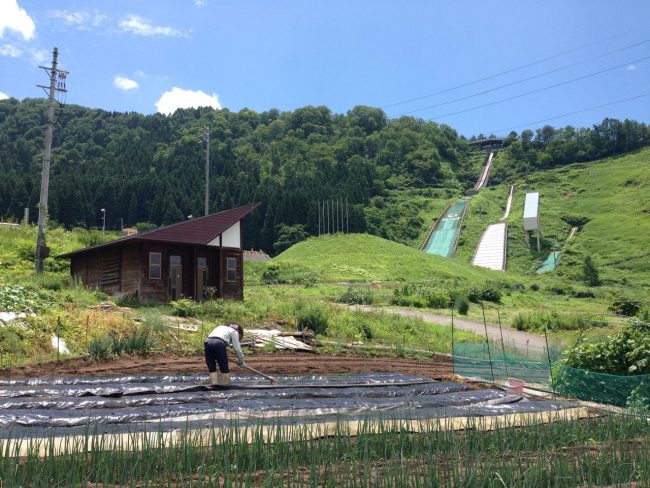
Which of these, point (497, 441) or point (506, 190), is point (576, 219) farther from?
point (497, 441)

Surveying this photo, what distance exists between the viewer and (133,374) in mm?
11305

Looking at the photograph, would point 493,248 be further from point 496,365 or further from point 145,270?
point 496,365

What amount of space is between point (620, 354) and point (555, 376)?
1.26m

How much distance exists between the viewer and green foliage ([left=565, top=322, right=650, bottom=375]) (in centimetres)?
973

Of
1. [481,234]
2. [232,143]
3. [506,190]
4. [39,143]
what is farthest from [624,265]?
[39,143]

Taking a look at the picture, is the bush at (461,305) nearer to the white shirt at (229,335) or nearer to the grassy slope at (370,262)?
the grassy slope at (370,262)

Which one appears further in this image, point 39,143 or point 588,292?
point 39,143

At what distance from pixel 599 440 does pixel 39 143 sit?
10749 cm

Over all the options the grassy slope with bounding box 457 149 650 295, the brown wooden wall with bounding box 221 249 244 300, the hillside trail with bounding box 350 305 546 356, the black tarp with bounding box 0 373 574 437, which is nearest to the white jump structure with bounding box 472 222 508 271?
the grassy slope with bounding box 457 149 650 295

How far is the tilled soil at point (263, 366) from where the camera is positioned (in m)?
11.4

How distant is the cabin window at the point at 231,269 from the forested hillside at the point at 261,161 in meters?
40.3

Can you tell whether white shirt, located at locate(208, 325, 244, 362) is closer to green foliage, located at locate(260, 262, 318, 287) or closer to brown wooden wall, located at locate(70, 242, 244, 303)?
brown wooden wall, located at locate(70, 242, 244, 303)

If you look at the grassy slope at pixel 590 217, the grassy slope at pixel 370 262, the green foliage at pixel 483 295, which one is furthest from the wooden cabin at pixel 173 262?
the grassy slope at pixel 590 217

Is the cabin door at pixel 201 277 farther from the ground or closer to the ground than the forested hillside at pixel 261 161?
closer to the ground
